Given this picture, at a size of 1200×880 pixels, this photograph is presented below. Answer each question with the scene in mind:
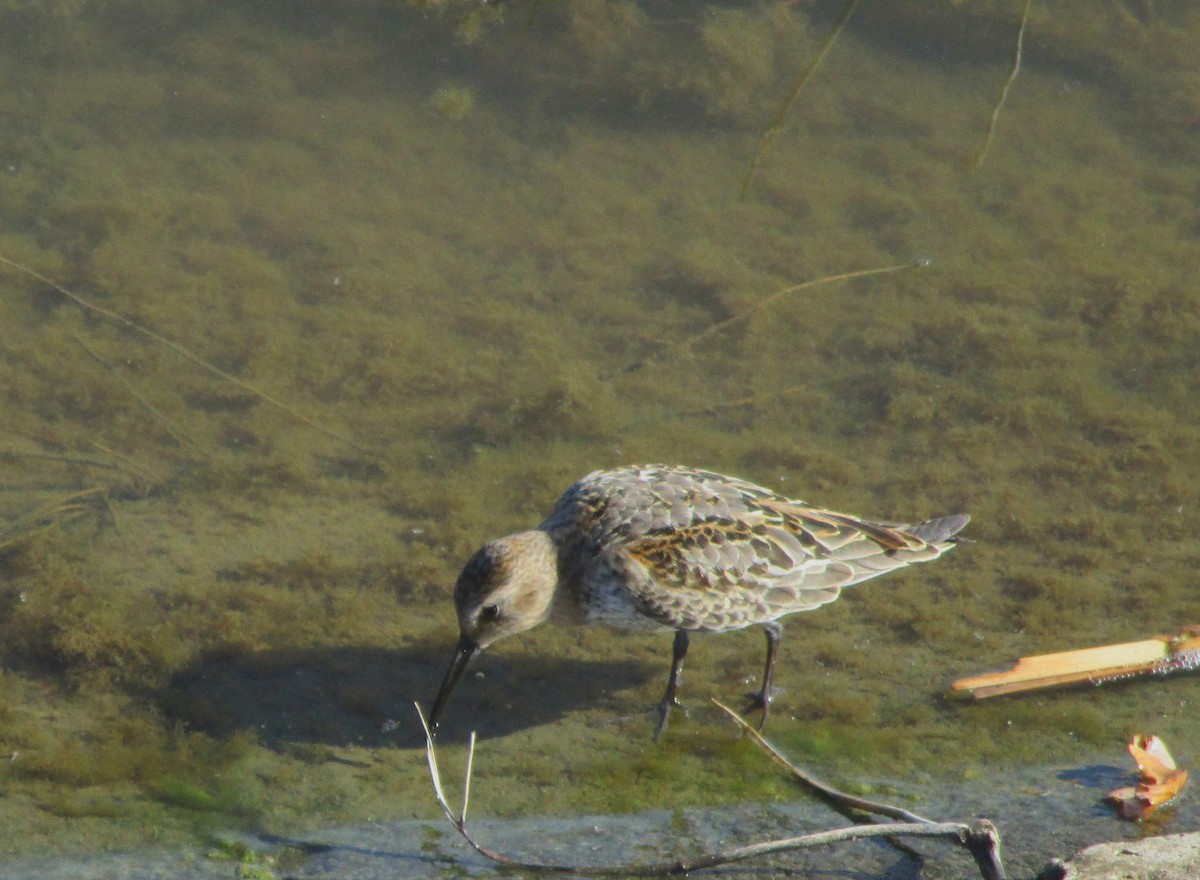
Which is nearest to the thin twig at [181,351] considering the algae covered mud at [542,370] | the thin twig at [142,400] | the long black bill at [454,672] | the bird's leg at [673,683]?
the algae covered mud at [542,370]

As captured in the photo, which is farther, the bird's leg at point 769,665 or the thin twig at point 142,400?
the thin twig at point 142,400

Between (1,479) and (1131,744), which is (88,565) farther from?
(1131,744)

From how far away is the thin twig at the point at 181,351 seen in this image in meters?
6.77

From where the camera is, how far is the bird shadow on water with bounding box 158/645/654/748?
4762 mm

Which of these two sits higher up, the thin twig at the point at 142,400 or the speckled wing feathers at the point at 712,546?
the speckled wing feathers at the point at 712,546

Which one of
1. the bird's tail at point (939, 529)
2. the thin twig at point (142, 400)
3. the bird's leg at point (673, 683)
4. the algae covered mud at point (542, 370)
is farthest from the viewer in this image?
the thin twig at point (142, 400)

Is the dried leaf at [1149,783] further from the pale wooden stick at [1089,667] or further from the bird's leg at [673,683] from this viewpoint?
the bird's leg at [673,683]

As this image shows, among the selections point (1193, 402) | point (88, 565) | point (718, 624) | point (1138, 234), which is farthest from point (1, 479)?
point (1138, 234)

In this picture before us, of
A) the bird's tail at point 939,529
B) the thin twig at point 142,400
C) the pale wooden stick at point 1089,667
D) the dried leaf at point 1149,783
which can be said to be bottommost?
the thin twig at point 142,400

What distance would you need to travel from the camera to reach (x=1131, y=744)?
4.20 metres

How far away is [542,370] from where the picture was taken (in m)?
7.14

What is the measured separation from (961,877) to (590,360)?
416 cm

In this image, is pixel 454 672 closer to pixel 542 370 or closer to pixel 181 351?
pixel 542 370

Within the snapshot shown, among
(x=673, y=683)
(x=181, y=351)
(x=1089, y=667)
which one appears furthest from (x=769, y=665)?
(x=181, y=351)
